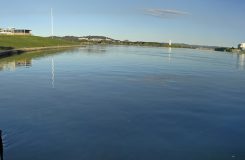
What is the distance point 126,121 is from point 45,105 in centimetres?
588

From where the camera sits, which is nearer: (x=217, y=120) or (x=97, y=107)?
(x=217, y=120)

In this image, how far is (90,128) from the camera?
17.0 metres

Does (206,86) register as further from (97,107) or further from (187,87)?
(97,107)

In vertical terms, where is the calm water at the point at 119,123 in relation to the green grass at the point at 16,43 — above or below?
below

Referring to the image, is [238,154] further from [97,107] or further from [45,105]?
[45,105]

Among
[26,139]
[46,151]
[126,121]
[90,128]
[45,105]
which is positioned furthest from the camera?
[45,105]

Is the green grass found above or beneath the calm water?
above

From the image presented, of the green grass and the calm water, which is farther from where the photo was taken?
the green grass

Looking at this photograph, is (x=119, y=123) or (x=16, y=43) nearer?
(x=119, y=123)

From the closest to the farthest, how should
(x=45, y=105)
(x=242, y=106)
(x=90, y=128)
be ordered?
1. (x=90, y=128)
2. (x=45, y=105)
3. (x=242, y=106)

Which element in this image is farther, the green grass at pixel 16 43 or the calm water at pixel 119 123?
the green grass at pixel 16 43

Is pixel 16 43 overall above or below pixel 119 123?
above

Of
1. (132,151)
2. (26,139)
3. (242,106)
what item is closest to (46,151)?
(26,139)

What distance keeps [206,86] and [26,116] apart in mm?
20265
